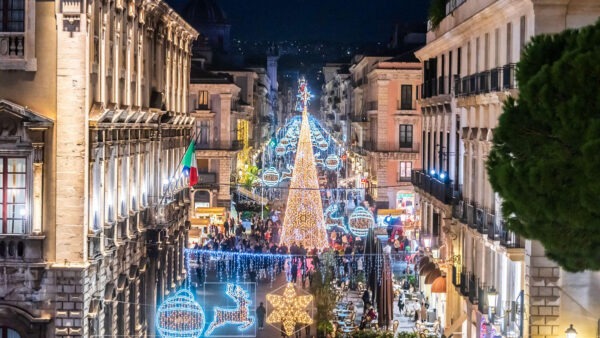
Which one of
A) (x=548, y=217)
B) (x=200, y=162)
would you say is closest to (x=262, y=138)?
(x=200, y=162)

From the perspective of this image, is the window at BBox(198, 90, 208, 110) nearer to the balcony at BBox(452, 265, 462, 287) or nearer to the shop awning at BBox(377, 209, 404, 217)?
the shop awning at BBox(377, 209, 404, 217)

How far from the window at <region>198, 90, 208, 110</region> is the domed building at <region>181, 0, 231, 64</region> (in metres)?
24.0

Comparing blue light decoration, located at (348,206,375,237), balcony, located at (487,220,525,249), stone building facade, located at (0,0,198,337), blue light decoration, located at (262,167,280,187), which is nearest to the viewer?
stone building facade, located at (0,0,198,337)

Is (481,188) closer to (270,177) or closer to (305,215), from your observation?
(305,215)

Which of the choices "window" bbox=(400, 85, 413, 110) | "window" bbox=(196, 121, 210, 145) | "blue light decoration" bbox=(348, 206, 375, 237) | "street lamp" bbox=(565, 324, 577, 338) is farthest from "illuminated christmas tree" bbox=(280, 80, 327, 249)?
"window" bbox=(196, 121, 210, 145)

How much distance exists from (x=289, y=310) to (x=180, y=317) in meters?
6.39

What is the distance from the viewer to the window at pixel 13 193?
2653 centimetres

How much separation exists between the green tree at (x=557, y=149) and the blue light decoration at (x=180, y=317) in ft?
39.9

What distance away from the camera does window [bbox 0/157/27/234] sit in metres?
26.5

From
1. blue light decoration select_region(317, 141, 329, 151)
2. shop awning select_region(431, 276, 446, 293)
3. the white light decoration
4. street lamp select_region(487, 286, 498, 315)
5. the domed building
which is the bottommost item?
shop awning select_region(431, 276, 446, 293)

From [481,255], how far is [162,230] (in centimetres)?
1025

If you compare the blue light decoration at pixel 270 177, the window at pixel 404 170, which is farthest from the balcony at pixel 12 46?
the window at pixel 404 170

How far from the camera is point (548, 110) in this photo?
19375 mm

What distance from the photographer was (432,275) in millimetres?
43594
